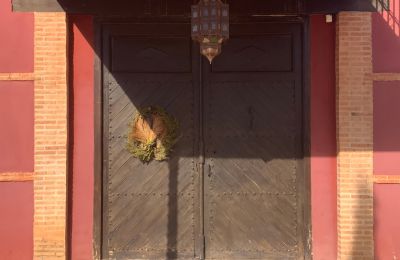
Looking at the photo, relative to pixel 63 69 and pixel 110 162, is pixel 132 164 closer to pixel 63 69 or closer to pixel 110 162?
pixel 110 162

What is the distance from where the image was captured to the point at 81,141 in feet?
21.2

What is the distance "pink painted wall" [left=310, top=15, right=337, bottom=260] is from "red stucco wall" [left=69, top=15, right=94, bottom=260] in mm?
3098

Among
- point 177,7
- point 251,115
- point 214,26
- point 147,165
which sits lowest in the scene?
point 147,165

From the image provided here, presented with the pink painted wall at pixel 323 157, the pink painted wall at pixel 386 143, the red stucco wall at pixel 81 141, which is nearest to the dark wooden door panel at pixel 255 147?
the pink painted wall at pixel 323 157

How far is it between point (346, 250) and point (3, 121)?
4.94 m

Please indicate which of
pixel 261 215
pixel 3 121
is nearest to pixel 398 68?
pixel 261 215

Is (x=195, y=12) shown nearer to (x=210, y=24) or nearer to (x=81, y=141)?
(x=210, y=24)

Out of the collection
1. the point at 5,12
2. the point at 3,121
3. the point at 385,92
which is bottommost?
the point at 3,121

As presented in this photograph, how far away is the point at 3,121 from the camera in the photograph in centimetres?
629

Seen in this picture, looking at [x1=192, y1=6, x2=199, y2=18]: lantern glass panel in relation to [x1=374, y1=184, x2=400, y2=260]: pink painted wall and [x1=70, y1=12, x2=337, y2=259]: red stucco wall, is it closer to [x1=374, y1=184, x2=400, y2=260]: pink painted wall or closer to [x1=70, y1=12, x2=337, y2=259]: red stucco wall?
[x1=70, y1=12, x2=337, y2=259]: red stucco wall

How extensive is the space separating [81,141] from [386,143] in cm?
417

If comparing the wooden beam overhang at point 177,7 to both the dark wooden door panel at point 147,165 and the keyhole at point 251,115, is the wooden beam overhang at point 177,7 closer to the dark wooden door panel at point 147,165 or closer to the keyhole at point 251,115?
the dark wooden door panel at point 147,165

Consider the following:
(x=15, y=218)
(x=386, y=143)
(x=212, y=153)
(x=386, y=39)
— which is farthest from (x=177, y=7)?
(x=15, y=218)

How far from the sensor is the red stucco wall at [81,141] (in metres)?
6.44
